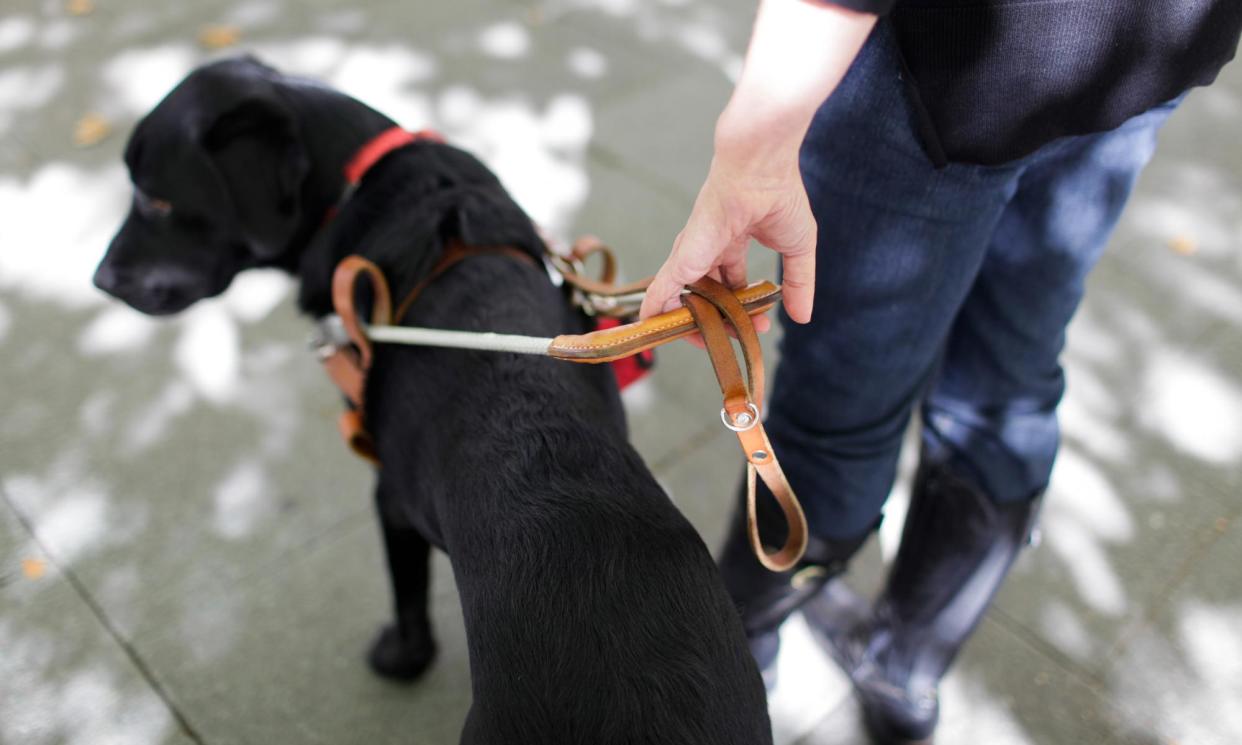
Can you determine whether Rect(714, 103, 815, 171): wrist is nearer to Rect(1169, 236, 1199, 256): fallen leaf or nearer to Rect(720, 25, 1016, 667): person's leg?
Rect(720, 25, 1016, 667): person's leg

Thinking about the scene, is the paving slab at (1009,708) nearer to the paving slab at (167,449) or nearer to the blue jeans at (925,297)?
the blue jeans at (925,297)

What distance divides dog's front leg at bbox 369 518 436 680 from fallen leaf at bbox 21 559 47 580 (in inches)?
33.4

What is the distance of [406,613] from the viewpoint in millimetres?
1935

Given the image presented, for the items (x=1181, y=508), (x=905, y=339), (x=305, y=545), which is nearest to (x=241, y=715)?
(x=305, y=545)

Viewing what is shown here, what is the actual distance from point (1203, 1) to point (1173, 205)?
8.48 feet

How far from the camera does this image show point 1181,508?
93.5 inches

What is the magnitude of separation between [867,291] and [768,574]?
0.66 meters

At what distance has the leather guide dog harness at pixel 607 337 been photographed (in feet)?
3.46

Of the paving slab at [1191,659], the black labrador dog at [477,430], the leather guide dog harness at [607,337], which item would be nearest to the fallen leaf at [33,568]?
the black labrador dog at [477,430]

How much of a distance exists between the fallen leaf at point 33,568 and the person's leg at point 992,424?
192 cm

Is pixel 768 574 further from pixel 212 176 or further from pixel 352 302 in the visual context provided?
pixel 212 176

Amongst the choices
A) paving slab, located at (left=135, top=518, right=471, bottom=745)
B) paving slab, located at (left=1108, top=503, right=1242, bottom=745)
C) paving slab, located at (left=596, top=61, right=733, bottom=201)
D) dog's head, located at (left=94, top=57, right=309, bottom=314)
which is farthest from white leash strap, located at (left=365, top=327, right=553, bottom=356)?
paving slab, located at (left=596, top=61, right=733, bottom=201)

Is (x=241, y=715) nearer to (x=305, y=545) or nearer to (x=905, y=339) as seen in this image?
(x=305, y=545)

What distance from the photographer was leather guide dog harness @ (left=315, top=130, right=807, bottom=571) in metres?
1.06
